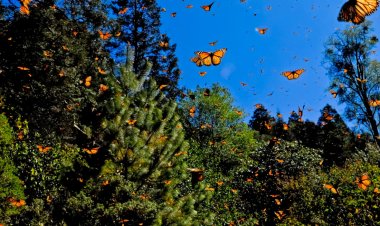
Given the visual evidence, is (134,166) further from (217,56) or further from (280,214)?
(280,214)

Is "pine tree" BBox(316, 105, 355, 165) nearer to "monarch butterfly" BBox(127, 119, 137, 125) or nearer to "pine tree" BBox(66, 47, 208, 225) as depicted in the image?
"pine tree" BBox(66, 47, 208, 225)

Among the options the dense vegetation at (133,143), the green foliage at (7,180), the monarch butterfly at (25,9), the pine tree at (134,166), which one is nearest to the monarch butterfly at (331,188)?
the dense vegetation at (133,143)

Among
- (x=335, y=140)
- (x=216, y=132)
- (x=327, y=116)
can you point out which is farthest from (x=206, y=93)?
(x=327, y=116)

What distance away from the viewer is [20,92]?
1638 cm

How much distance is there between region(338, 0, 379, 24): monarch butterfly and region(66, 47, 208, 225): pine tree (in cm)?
495

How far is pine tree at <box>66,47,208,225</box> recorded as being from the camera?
6387mm

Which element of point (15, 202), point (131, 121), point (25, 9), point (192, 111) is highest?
point (192, 111)

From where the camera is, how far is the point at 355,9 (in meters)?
3.06

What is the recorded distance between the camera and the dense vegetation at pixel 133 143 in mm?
7066

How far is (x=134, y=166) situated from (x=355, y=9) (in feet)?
18.2

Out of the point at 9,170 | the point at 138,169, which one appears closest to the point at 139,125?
the point at 138,169

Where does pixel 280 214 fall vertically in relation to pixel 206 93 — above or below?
below

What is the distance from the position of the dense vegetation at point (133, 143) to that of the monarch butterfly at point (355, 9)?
4957 millimetres

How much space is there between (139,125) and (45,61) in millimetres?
11002
